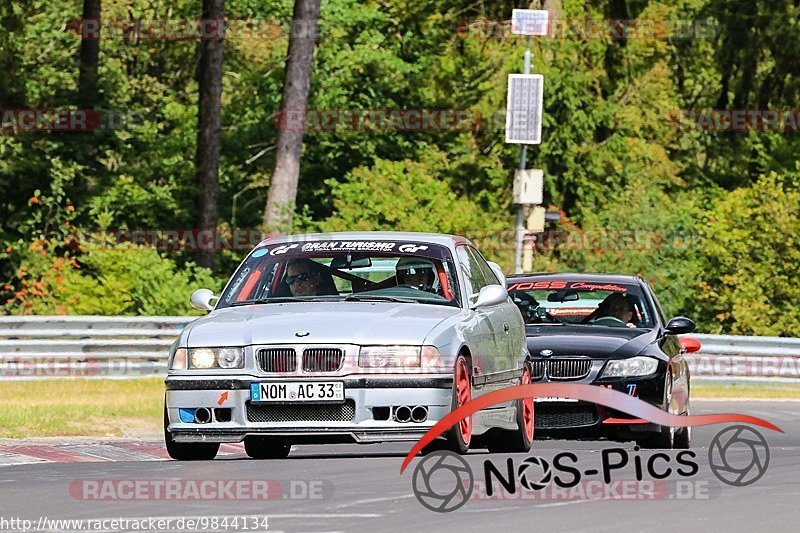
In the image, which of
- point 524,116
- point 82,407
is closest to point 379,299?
point 82,407

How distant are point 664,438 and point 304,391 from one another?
4580 mm

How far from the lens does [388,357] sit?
40.5 ft

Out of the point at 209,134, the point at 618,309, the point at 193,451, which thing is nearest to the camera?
the point at 193,451

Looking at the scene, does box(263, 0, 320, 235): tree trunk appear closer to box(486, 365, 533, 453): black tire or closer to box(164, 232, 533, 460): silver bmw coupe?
box(486, 365, 533, 453): black tire

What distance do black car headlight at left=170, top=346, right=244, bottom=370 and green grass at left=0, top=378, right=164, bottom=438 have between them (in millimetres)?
5350

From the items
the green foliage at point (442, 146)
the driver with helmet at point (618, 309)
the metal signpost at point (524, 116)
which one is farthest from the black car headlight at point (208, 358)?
the green foliage at point (442, 146)

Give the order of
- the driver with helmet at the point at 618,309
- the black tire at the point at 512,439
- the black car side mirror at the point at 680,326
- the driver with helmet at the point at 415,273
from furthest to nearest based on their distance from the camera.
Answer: the driver with helmet at the point at 618,309 < the black car side mirror at the point at 680,326 < the black tire at the point at 512,439 < the driver with helmet at the point at 415,273

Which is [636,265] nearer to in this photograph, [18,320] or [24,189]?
[24,189]

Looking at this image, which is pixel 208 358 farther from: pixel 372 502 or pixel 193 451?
pixel 372 502

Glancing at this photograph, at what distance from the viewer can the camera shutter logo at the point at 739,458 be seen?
12872 mm

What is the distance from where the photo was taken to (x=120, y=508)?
1049 cm

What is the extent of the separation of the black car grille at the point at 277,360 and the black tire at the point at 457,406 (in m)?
1.06

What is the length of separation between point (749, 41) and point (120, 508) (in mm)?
43360

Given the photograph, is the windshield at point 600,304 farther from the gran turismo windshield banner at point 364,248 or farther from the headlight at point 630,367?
the gran turismo windshield banner at point 364,248
